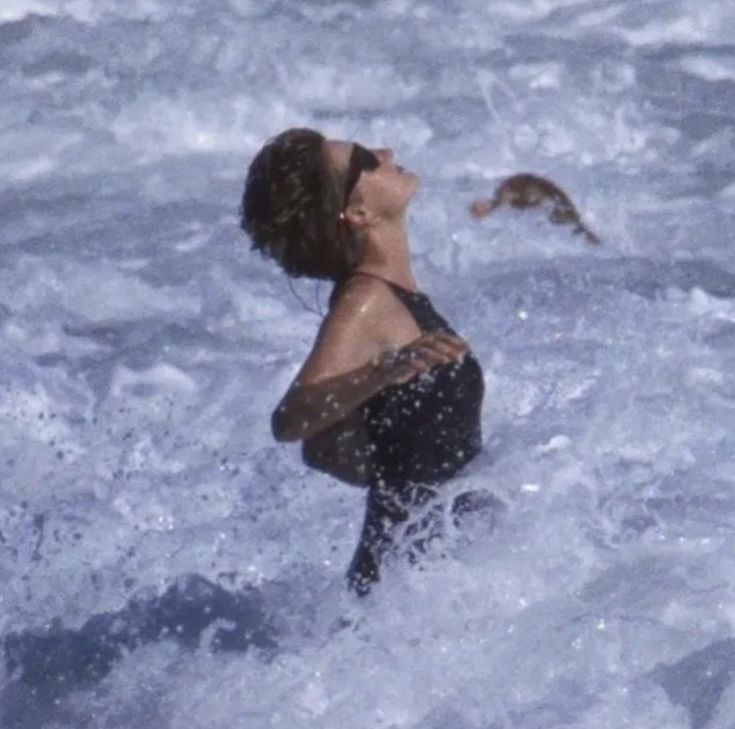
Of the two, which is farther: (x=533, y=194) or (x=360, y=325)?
(x=533, y=194)

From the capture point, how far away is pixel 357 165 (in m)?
3.94

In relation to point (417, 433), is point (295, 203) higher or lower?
higher

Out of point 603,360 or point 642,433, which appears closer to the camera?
point 642,433

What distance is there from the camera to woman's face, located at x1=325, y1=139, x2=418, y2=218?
3.93 metres

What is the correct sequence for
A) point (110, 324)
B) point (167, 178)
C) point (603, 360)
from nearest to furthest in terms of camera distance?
1. point (603, 360)
2. point (110, 324)
3. point (167, 178)

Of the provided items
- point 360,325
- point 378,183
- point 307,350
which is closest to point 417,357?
point 360,325

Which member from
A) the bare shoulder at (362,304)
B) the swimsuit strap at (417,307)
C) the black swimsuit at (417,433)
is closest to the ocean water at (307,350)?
the black swimsuit at (417,433)

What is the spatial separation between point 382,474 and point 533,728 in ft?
2.02

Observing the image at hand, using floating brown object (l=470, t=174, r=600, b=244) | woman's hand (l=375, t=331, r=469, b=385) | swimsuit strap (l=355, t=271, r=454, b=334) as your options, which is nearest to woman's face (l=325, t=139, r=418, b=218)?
swimsuit strap (l=355, t=271, r=454, b=334)

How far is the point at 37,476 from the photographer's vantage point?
5.66 meters

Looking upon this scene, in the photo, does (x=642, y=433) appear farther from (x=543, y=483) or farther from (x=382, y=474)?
(x=382, y=474)

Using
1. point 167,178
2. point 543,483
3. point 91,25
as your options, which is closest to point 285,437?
point 543,483

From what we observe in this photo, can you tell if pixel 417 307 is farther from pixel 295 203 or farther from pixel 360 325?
pixel 295 203

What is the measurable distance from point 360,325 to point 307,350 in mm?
2795
